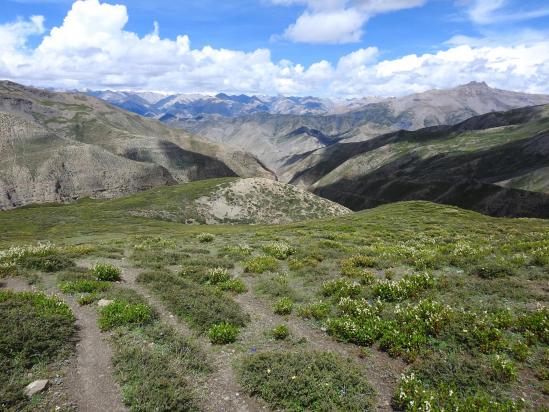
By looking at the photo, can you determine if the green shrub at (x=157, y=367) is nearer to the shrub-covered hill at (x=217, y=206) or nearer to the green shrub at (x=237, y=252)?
the green shrub at (x=237, y=252)

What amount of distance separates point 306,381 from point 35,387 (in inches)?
265

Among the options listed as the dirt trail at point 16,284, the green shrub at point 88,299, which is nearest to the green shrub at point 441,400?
the green shrub at point 88,299

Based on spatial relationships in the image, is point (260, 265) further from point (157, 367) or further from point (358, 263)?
point (157, 367)

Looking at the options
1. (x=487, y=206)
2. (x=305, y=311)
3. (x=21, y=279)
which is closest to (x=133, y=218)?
(x=21, y=279)

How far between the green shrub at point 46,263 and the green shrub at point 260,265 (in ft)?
30.9

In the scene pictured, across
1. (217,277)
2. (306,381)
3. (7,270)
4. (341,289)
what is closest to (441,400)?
(306,381)

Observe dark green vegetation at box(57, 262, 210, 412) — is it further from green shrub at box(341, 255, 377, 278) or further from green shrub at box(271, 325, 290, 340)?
green shrub at box(341, 255, 377, 278)

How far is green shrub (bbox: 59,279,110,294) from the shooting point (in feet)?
50.1

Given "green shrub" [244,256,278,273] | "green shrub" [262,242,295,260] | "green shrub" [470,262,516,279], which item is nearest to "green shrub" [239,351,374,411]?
"green shrub" [244,256,278,273]

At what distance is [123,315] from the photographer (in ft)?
41.3

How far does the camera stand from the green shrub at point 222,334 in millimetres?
11836

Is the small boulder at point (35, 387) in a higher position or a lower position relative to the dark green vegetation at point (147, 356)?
higher

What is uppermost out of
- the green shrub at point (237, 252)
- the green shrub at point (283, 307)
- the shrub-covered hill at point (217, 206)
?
the green shrub at point (283, 307)

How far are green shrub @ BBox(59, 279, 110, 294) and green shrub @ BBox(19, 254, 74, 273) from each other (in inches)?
134
